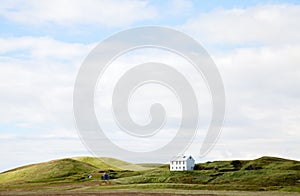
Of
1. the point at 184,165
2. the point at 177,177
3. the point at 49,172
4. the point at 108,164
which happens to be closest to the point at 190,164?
the point at 184,165

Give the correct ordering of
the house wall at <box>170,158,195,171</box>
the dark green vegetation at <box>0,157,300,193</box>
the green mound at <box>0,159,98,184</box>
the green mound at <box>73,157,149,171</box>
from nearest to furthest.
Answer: the dark green vegetation at <box>0,157,300,193</box> → the house wall at <box>170,158,195,171</box> → the green mound at <box>0,159,98,184</box> → the green mound at <box>73,157,149,171</box>

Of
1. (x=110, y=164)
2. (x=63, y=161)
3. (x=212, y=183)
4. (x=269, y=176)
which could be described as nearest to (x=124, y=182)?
(x=212, y=183)

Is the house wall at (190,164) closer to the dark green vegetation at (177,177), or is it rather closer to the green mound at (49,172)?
the dark green vegetation at (177,177)

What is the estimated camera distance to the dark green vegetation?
A: 8912 centimetres

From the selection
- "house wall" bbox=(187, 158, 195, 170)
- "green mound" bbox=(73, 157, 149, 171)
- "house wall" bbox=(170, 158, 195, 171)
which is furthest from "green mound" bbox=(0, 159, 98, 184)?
"house wall" bbox=(187, 158, 195, 170)

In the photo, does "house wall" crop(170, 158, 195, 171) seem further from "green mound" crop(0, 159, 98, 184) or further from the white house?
Answer: "green mound" crop(0, 159, 98, 184)

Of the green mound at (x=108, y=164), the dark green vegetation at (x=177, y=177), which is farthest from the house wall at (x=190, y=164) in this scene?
the green mound at (x=108, y=164)

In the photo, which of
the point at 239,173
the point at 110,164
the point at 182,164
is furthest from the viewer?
the point at 110,164

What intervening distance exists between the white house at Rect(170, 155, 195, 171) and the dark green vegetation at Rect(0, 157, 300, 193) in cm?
278

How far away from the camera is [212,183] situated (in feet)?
319

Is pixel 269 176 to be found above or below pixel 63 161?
below

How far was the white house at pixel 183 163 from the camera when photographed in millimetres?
132125

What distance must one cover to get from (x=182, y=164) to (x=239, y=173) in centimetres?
3075

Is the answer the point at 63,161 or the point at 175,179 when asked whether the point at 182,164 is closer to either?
the point at 175,179
